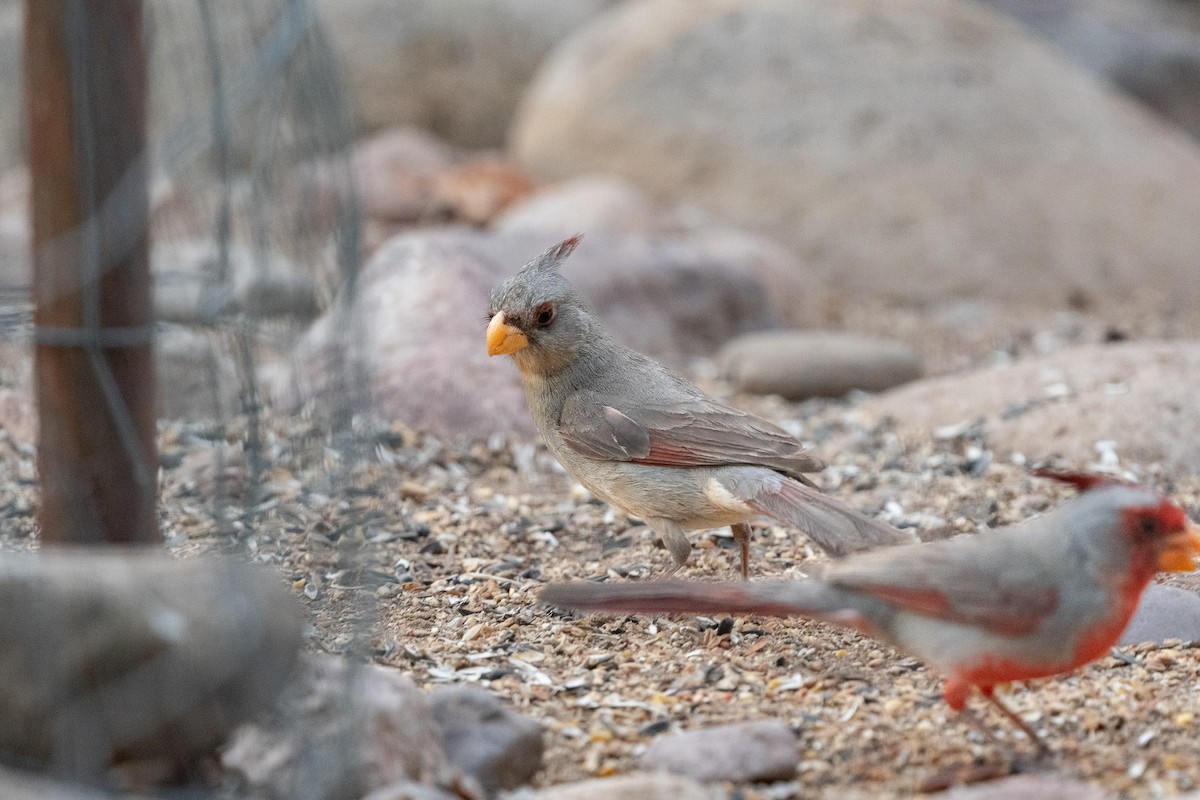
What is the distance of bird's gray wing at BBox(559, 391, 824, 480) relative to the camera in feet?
14.0

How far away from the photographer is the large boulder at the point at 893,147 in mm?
9062

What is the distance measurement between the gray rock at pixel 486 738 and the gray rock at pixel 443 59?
32.0 ft

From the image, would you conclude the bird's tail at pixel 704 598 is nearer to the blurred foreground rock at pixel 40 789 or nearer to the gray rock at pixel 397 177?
the blurred foreground rock at pixel 40 789

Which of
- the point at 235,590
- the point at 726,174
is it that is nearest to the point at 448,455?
the point at 235,590

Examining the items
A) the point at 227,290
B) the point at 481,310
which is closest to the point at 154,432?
the point at 227,290

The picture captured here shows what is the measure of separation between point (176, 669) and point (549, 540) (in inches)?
93.5

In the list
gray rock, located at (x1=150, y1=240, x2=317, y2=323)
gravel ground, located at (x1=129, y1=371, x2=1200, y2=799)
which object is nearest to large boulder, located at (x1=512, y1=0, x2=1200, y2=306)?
gravel ground, located at (x1=129, y1=371, x2=1200, y2=799)

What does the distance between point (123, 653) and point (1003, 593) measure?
1784mm

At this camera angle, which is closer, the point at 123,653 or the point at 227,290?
the point at 123,653

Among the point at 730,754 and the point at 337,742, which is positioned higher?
the point at 337,742

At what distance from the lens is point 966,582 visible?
3.01 meters

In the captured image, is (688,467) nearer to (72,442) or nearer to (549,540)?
(549,540)

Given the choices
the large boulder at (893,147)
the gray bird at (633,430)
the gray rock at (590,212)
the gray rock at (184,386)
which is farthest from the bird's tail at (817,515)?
Result: the large boulder at (893,147)

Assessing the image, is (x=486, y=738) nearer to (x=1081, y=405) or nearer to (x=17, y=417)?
(x=17, y=417)
